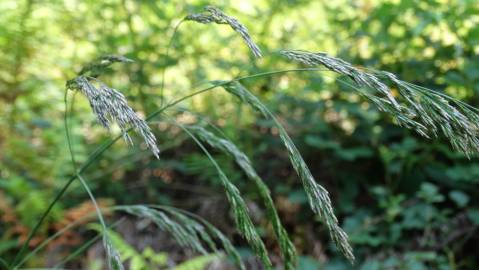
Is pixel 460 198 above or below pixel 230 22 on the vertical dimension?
below

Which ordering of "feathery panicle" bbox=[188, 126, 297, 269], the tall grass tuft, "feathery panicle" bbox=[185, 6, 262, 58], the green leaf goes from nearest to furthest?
the tall grass tuft
"feathery panicle" bbox=[185, 6, 262, 58]
"feathery panicle" bbox=[188, 126, 297, 269]
the green leaf

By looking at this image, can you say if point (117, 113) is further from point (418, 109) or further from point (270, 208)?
point (418, 109)

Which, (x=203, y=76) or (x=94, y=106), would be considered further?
(x=203, y=76)

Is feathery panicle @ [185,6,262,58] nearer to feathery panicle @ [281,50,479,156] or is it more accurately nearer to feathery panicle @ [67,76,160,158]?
feathery panicle @ [281,50,479,156]

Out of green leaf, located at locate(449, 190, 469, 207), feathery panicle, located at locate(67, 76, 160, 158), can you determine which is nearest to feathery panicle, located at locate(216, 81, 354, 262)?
feathery panicle, located at locate(67, 76, 160, 158)

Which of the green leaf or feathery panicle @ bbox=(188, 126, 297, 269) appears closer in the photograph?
feathery panicle @ bbox=(188, 126, 297, 269)

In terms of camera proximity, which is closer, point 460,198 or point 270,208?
point 270,208

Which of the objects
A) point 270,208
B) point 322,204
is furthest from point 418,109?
point 270,208

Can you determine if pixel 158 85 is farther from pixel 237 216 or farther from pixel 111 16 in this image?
pixel 237 216

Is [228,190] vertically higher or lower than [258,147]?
lower

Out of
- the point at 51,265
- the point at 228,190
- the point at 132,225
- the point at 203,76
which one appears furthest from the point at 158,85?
the point at 228,190

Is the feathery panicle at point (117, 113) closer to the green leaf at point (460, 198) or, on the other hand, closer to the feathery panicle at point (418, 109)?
the feathery panicle at point (418, 109)
